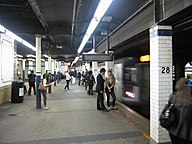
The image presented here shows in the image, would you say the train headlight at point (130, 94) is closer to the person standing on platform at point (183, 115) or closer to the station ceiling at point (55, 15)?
the station ceiling at point (55, 15)

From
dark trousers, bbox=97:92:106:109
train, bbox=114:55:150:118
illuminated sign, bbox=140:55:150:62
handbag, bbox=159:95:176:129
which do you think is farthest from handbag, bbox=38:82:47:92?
handbag, bbox=159:95:176:129

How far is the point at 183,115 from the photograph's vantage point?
7.16 feet

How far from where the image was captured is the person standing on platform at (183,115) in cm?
217

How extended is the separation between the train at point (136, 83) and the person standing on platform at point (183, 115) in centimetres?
458

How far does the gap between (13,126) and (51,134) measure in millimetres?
1359

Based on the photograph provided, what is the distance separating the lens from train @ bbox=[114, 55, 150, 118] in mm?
7582

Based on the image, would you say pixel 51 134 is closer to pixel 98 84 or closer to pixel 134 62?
pixel 98 84

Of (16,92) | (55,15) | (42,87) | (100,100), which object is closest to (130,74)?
(100,100)

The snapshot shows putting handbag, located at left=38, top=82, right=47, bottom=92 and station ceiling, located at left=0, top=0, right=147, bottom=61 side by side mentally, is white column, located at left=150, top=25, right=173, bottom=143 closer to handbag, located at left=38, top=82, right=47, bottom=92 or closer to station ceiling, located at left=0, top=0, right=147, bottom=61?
station ceiling, located at left=0, top=0, right=147, bottom=61

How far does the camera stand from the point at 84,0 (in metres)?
4.27

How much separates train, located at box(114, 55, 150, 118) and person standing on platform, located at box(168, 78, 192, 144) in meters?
4.58

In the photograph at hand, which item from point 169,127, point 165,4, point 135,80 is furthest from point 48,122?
Result: point 135,80

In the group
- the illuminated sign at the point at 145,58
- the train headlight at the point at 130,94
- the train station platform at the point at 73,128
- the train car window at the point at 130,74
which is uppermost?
the illuminated sign at the point at 145,58

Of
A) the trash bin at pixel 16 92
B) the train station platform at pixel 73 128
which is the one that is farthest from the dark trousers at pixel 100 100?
the trash bin at pixel 16 92
